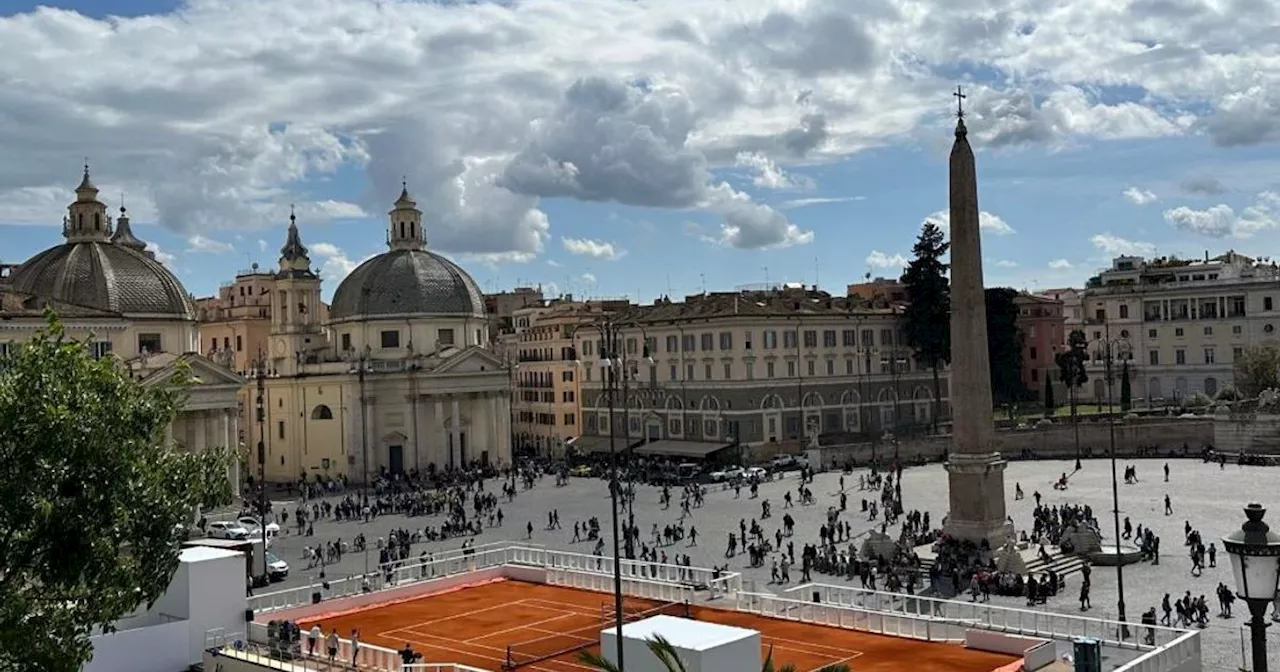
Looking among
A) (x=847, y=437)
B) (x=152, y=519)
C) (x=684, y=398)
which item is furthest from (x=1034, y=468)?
(x=152, y=519)

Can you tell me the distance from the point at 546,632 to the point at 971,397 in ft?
46.3

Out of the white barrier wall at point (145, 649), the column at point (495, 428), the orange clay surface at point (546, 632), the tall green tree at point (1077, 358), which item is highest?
the tall green tree at point (1077, 358)

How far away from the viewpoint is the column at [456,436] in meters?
66.5

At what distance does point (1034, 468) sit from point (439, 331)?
102 ft

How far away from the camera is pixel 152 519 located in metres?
16.8

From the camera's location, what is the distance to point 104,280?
174 ft

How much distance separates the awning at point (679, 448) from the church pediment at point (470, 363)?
356 inches

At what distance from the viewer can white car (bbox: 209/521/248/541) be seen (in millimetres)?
42406

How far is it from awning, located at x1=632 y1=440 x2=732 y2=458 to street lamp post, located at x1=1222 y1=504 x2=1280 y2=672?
53706 mm

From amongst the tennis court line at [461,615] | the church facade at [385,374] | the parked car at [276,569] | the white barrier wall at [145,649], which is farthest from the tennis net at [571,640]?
the church facade at [385,374]

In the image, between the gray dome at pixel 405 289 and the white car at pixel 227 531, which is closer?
the white car at pixel 227 531

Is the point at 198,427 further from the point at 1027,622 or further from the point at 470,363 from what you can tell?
the point at 1027,622

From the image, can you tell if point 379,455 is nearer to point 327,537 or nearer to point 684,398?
point 684,398

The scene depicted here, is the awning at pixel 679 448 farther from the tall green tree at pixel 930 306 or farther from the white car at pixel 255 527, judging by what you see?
the white car at pixel 255 527
